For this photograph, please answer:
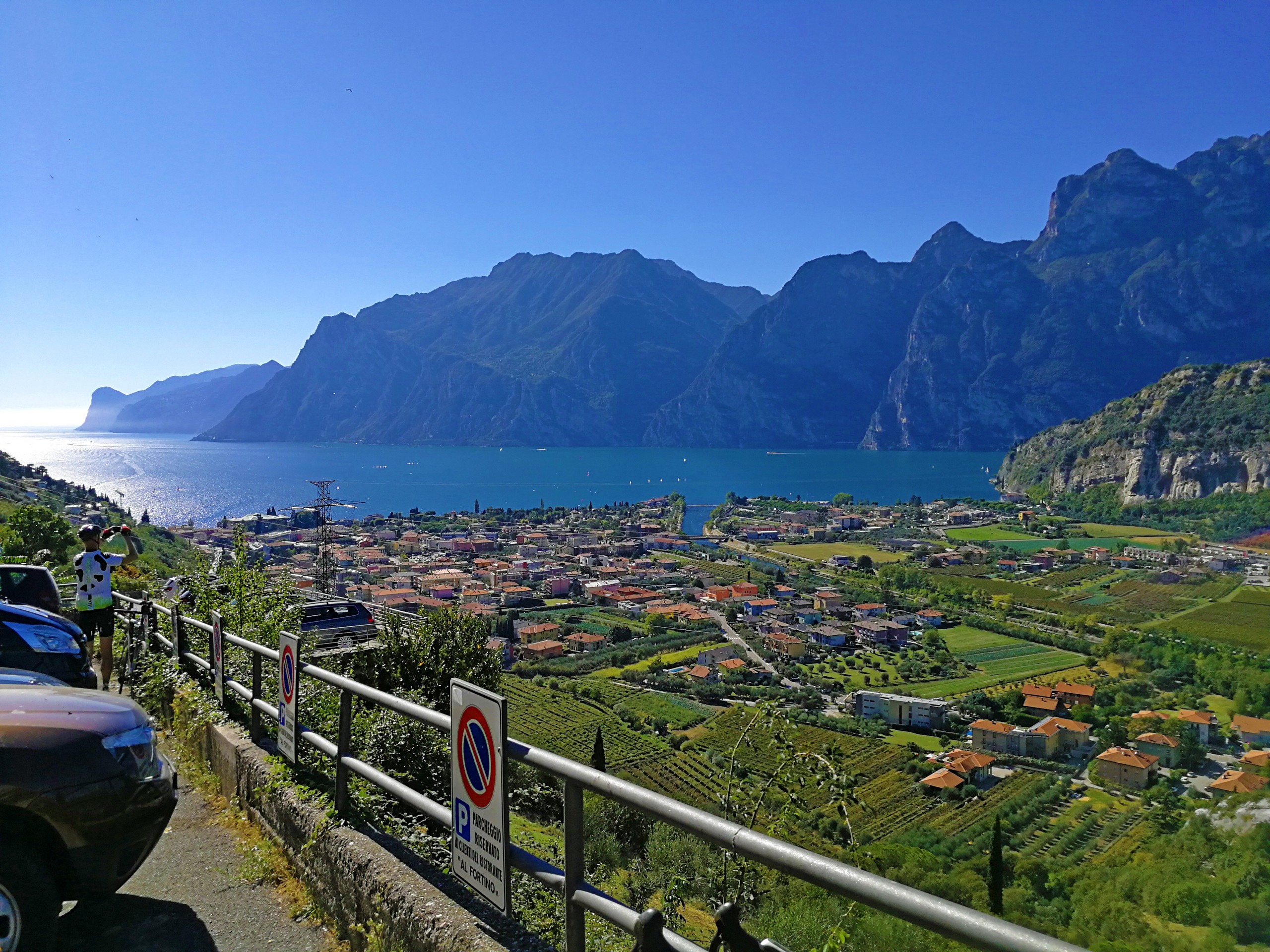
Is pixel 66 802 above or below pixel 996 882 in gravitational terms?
above

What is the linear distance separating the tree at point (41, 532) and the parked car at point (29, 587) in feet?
45.6

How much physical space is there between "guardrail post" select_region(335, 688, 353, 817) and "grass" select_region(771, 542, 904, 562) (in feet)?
279

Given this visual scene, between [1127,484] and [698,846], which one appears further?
[1127,484]

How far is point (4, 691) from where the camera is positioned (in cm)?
273

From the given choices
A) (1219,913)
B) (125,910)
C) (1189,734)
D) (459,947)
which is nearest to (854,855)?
(459,947)

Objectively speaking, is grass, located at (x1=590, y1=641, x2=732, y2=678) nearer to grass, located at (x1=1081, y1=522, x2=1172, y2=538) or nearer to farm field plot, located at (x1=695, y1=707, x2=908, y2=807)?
farm field plot, located at (x1=695, y1=707, x2=908, y2=807)

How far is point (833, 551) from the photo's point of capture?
92.2m

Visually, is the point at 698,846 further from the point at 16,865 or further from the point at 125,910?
the point at 16,865

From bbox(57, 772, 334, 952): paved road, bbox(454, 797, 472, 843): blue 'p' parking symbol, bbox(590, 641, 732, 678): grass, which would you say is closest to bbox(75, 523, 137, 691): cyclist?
bbox(57, 772, 334, 952): paved road

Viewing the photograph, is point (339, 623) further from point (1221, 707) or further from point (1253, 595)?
point (1253, 595)

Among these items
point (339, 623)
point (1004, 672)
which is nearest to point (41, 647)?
point (339, 623)

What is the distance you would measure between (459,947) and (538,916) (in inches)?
56.4

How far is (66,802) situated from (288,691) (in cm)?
141

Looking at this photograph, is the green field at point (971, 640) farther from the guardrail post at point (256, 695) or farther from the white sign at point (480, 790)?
the white sign at point (480, 790)
